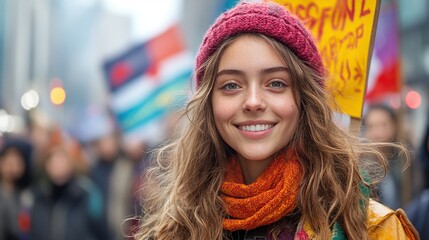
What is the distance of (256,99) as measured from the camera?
9.40ft

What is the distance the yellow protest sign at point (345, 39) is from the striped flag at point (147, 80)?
18.3ft

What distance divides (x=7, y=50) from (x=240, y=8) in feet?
87.1

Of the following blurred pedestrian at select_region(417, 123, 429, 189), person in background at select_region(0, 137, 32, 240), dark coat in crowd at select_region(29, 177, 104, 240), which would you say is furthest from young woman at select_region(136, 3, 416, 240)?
dark coat in crowd at select_region(29, 177, 104, 240)

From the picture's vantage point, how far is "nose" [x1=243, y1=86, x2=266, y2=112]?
2.86 meters

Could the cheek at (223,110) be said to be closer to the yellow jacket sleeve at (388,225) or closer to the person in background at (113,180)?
the yellow jacket sleeve at (388,225)

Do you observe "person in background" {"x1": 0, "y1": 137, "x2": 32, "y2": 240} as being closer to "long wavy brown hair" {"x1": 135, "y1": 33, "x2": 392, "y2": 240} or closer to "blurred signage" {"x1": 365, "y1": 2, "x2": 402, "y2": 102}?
"blurred signage" {"x1": 365, "y1": 2, "x2": 402, "y2": 102}

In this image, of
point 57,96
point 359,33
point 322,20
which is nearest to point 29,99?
point 57,96

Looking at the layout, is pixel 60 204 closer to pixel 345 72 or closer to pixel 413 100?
pixel 345 72

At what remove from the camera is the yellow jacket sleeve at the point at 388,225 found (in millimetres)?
2727

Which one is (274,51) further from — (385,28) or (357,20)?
(385,28)

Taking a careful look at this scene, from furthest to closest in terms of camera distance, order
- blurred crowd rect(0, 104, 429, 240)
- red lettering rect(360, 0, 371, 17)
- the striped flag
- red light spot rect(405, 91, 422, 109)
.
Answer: red light spot rect(405, 91, 422, 109) → the striped flag → blurred crowd rect(0, 104, 429, 240) → red lettering rect(360, 0, 371, 17)

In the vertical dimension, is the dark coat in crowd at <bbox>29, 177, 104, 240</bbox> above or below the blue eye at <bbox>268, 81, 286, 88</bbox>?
below

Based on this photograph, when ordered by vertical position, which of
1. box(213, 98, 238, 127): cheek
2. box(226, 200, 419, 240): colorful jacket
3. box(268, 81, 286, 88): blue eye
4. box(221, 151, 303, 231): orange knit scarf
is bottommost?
box(226, 200, 419, 240): colorful jacket

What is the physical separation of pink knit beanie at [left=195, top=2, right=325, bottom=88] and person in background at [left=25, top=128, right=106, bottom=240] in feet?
15.3
